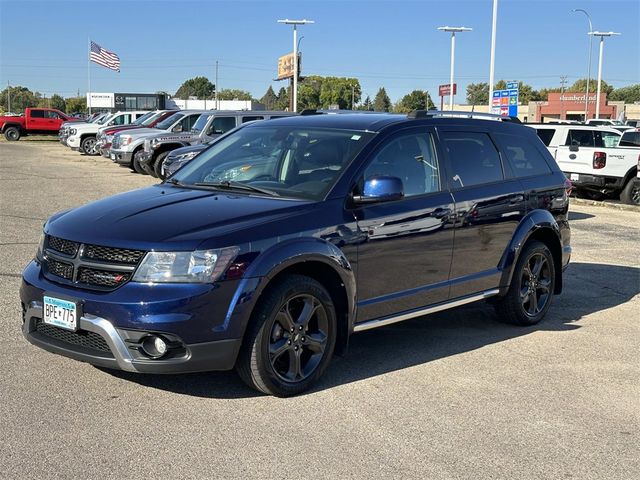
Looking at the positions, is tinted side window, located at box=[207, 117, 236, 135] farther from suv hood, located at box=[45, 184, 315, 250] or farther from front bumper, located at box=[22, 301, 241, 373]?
front bumper, located at box=[22, 301, 241, 373]

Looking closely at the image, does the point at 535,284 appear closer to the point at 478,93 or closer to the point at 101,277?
the point at 101,277

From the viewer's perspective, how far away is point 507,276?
643 centimetres

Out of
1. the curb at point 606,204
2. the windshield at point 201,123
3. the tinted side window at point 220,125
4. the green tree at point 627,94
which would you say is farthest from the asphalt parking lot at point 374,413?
the green tree at point 627,94

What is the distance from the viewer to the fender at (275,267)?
4.34m

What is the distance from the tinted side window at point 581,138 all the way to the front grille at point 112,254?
15.7 m

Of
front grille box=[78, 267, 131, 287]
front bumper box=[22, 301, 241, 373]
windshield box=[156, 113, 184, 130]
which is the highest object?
windshield box=[156, 113, 184, 130]

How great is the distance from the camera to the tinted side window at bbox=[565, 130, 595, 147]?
18047mm

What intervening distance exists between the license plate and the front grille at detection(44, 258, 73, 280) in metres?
0.16

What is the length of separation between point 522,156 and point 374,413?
3.29 meters

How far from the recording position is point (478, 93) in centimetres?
15625

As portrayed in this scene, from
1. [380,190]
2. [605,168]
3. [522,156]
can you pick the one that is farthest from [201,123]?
[380,190]

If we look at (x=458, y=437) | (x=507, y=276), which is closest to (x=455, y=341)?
(x=507, y=276)

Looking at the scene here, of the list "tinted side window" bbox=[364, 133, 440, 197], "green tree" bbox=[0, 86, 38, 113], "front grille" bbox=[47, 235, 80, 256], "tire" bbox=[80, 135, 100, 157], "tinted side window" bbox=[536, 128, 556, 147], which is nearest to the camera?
"front grille" bbox=[47, 235, 80, 256]

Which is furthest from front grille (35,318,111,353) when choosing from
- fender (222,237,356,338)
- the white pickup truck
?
the white pickup truck
